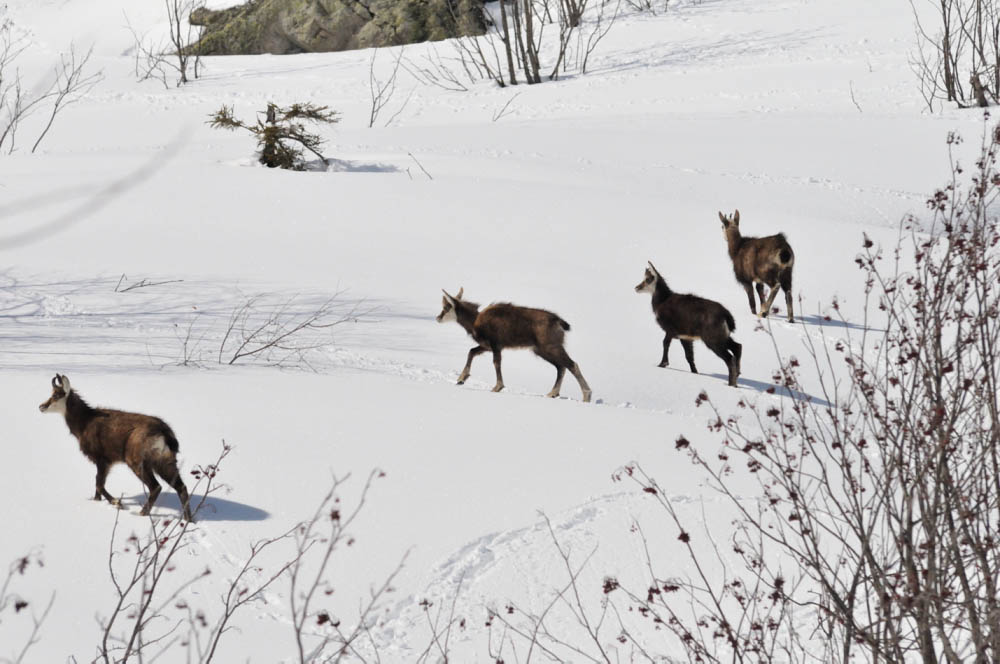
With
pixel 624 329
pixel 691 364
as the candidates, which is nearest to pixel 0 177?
pixel 624 329

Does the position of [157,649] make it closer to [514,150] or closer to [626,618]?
[626,618]

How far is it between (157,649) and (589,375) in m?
5.73

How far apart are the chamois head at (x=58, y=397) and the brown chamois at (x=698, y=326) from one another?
5.55 metres

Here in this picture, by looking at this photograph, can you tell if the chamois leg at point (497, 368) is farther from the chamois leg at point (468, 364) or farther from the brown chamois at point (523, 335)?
the chamois leg at point (468, 364)

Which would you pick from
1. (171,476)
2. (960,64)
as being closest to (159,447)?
(171,476)

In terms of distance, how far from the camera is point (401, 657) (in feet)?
17.4

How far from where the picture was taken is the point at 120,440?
661cm

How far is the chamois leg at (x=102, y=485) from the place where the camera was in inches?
261

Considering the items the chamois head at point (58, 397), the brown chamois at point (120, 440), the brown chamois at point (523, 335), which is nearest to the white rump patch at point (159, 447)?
the brown chamois at point (120, 440)

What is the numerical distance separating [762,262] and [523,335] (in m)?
3.71

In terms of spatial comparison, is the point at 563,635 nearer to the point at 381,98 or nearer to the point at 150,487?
the point at 150,487

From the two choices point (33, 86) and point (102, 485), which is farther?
point (33, 86)

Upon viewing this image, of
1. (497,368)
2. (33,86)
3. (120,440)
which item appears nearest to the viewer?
(120,440)

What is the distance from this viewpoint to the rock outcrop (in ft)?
118
